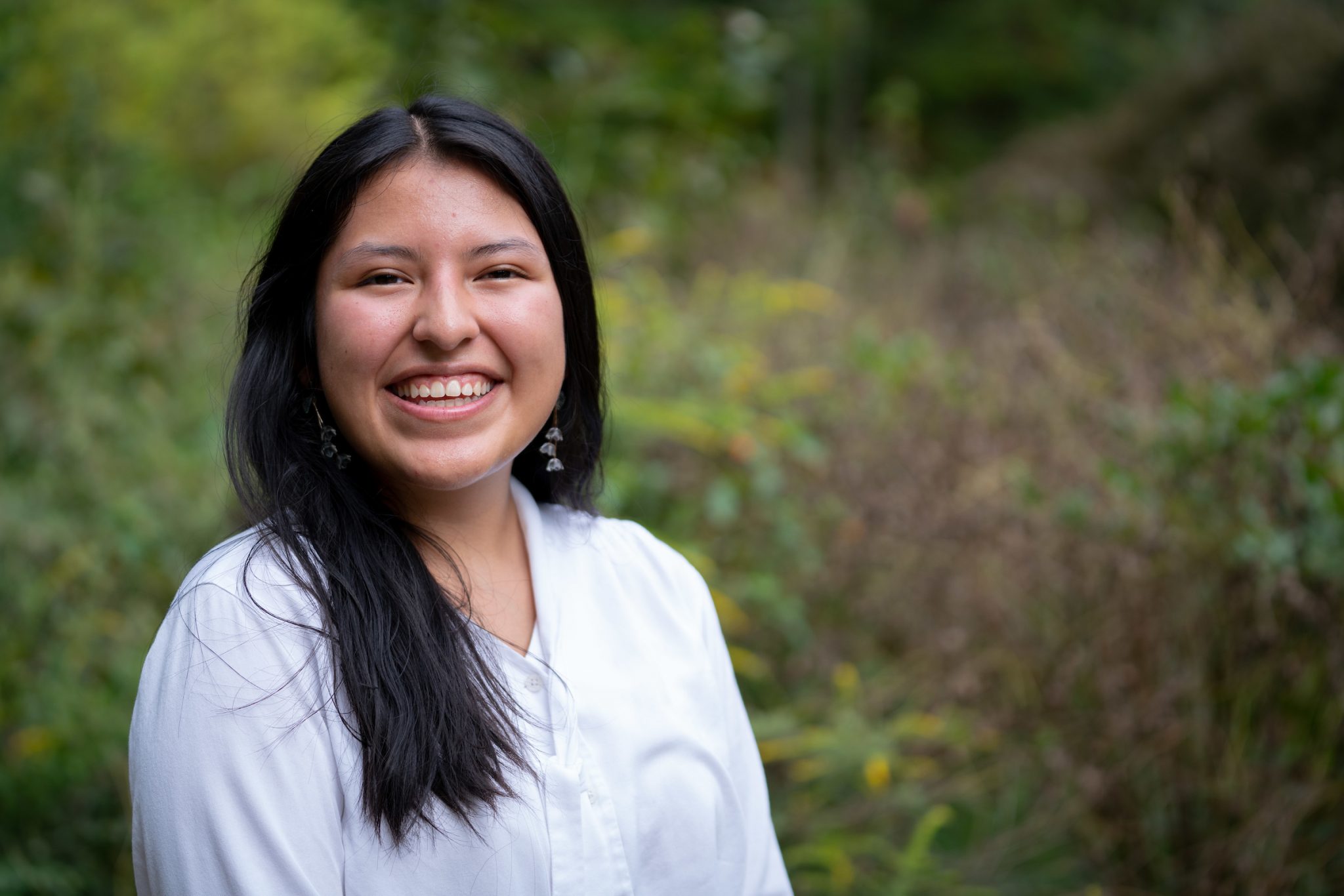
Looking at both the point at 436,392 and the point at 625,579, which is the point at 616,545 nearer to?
the point at 625,579

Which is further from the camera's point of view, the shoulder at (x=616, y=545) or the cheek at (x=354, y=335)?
the shoulder at (x=616, y=545)

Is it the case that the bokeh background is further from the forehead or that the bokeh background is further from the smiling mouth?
the smiling mouth

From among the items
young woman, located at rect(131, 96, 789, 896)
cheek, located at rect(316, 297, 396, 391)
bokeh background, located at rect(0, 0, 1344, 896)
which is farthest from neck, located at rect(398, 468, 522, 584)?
bokeh background, located at rect(0, 0, 1344, 896)

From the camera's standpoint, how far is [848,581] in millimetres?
3375

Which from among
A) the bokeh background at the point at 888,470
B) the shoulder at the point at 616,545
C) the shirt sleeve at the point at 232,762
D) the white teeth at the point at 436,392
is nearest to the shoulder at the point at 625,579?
the shoulder at the point at 616,545

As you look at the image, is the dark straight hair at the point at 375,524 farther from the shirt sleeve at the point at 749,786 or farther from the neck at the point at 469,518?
the shirt sleeve at the point at 749,786

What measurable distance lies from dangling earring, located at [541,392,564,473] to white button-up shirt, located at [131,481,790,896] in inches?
2.5

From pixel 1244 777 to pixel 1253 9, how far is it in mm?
6154

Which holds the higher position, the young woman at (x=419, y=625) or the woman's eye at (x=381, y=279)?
the woman's eye at (x=381, y=279)

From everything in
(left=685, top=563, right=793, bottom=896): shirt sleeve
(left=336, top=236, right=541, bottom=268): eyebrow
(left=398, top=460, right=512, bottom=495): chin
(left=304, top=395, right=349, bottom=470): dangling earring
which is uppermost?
(left=336, top=236, right=541, bottom=268): eyebrow

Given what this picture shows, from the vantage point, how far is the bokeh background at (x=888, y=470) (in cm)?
251

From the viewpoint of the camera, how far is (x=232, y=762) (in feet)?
3.48

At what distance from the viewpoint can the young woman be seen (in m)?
1.09

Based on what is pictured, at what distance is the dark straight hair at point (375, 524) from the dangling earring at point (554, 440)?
0.21 meters
